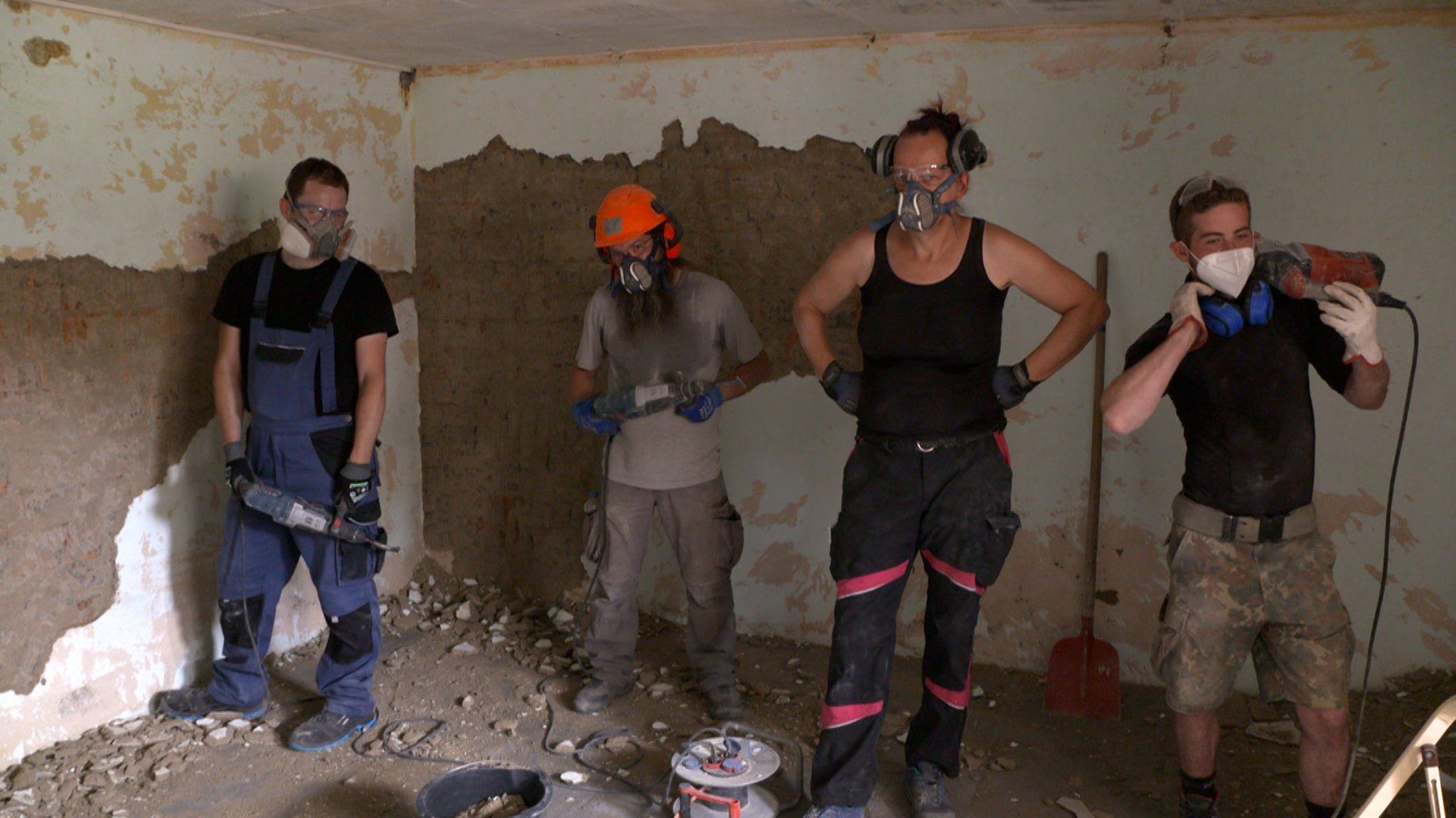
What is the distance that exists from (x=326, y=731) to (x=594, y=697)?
843 mm

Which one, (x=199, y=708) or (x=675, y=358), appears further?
(x=199, y=708)

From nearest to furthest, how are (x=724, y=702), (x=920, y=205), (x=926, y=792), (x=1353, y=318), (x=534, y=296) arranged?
(x=1353, y=318)
(x=920, y=205)
(x=926, y=792)
(x=724, y=702)
(x=534, y=296)

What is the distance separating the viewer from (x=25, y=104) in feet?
9.89

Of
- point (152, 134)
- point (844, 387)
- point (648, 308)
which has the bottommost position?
point (844, 387)

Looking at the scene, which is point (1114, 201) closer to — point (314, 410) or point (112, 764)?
point (314, 410)

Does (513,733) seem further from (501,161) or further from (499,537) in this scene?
(501,161)

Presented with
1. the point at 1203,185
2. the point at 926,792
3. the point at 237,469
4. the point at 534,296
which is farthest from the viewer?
the point at 534,296

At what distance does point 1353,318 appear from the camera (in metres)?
2.22

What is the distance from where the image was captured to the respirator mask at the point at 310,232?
3.13m

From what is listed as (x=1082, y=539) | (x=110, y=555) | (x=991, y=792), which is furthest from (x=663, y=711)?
(x=110, y=555)

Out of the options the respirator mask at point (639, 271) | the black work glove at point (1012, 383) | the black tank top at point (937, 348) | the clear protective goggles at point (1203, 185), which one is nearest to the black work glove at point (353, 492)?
the respirator mask at point (639, 271)

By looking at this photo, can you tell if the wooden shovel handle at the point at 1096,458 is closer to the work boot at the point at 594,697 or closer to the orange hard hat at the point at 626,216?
the orange hard hat at the point at 626,216

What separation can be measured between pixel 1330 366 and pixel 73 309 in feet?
11.4

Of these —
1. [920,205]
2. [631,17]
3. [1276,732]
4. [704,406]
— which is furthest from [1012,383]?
[631,17]
